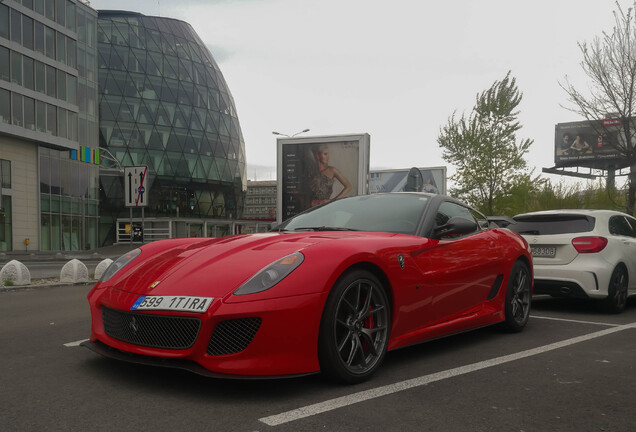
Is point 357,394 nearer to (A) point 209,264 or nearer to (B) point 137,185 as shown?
(A) point 209,264

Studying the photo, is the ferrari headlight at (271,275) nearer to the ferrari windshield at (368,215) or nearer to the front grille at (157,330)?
the front grille at (157,330)

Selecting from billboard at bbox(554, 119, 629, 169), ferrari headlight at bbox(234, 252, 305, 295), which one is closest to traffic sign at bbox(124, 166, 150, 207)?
ferrari headlight at bbox(234, 252, 305, 295)

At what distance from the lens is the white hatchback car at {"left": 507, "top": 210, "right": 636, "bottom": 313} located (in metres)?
7.10

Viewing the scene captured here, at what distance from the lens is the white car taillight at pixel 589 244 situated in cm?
720

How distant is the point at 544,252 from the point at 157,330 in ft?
18.6

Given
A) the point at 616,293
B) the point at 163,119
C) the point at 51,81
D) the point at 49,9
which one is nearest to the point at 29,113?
the point at 51,81

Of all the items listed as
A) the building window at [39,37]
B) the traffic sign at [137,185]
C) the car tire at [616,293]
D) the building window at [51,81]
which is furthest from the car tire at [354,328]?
the building window at [51,81]

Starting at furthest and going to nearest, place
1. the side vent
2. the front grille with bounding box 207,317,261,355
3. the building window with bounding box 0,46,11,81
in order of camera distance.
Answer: the building window with bounding box 0,46,11,81 < the side vent < the front grille with bounding box 207,317,261,355

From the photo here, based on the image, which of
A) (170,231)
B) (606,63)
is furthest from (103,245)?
(606,63)

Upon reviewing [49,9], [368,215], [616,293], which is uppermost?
[49,9]

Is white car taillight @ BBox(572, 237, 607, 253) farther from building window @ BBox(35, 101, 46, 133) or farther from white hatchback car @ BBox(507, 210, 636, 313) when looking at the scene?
building window @ BBox(35, 101, 46, 133)

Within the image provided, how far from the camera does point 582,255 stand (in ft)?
23.7

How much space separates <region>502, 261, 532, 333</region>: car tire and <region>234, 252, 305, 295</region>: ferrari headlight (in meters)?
2.66

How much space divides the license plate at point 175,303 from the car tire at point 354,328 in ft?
2.23
